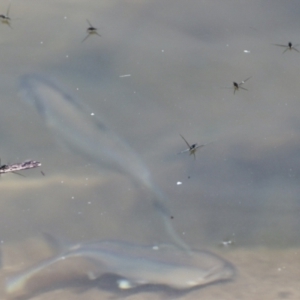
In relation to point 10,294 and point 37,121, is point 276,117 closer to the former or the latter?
point 37,121

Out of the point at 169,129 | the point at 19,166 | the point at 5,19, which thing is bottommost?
the point at 19,166

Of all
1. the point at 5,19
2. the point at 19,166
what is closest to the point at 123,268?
the point at 19,166

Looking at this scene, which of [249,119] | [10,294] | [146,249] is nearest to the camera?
[10,294]

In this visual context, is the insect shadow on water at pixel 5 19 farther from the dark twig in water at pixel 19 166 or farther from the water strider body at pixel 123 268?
the water strider body at pixel 123 268

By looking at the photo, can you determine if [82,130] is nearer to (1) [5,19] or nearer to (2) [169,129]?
(2) [169,129]

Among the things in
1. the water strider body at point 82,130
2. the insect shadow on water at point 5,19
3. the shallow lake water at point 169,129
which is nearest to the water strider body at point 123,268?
the shallow lake water at point 169,129

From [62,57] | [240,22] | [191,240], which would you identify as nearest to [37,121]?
[62,57]

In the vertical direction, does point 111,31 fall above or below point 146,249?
above
